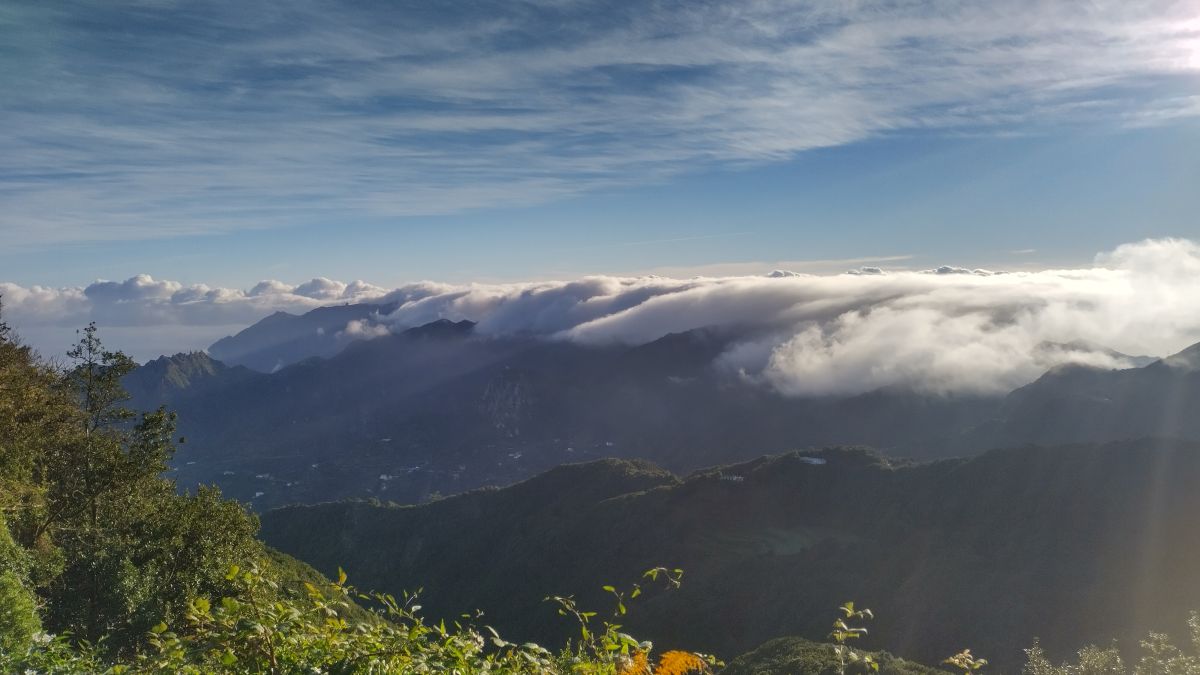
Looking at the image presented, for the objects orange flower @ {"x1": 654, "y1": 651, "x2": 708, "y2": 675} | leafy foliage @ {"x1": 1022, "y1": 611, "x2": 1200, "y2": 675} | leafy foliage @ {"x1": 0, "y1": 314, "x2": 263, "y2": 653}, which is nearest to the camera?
orange flower @ {"x1": 654, "y1": 651, "x2": 708, "y2": 675}

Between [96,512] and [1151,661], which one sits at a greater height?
[96,512]

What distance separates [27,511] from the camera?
37594mm

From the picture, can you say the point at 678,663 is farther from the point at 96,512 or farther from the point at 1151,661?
the point at 96,512

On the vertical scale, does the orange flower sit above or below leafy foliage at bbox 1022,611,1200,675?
above

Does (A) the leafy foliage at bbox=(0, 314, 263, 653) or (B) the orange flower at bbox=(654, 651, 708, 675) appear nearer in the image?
(B) the orange flower at bbox=(654, 651, 708, 675)

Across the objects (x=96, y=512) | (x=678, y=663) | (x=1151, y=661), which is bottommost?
(x=1151, y=661)

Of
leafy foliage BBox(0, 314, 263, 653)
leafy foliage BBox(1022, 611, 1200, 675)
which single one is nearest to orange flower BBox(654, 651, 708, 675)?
leafy foliage BBox(1022, 611, 1200, 675)

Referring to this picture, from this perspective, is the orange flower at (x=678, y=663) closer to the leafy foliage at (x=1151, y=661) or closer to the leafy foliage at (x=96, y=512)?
the leafy foliage at (x=1151, y=661)

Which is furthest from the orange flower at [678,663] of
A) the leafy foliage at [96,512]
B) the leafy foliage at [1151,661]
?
the leafy foliage at [96,512]

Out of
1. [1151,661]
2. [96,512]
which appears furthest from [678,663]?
[96,512]

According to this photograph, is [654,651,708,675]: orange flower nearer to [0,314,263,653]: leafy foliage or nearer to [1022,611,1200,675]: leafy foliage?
[1022,611,1200,675]: leafy foliage

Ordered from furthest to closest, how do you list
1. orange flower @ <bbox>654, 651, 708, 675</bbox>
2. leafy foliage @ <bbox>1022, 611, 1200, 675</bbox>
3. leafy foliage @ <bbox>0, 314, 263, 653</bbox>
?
leafy foliage @ <bbox>0, 314, 263, 653</bbox> < leafy foliage @ <bbox>1022, 611, 1200, 675</bbox> < orange flower @ <bbox>654, 651, 708, 675</bbox>

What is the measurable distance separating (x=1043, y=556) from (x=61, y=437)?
727 ft

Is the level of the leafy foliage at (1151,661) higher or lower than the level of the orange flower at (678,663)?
lower
